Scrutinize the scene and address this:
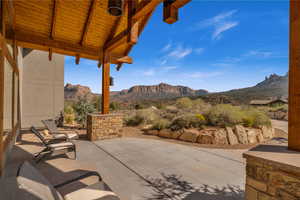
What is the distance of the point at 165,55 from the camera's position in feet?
124

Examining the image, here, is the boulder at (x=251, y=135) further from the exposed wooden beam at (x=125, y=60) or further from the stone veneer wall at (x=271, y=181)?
the exposed wooden beam at (x=125, y=60)

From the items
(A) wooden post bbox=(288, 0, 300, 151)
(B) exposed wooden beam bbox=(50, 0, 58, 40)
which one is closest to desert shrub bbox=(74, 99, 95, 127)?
(B) exposed wooden beam bbox=(50, 0, 58, 40)

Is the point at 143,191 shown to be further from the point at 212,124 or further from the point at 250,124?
the point at 250,124

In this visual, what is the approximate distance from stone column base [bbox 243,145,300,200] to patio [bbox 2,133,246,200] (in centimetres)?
97

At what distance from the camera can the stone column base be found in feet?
4.21

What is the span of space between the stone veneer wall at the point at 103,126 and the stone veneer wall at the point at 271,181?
497 cm

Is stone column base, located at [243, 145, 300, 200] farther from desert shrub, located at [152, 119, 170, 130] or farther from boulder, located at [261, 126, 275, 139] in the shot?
boulder, located at [261, 126, 275, 139]

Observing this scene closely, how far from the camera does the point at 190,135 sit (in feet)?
18.5

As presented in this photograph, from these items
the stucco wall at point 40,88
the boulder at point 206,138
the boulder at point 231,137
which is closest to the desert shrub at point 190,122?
the boulder at point 206,138

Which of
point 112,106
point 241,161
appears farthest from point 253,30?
point 241,161

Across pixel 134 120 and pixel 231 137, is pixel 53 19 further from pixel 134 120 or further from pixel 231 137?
pixel 231 137

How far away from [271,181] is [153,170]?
219 centimetres

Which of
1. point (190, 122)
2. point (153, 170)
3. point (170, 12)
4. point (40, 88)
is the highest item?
point (170, 12)

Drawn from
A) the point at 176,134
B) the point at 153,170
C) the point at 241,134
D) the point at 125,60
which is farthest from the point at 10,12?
the point at 241,134
